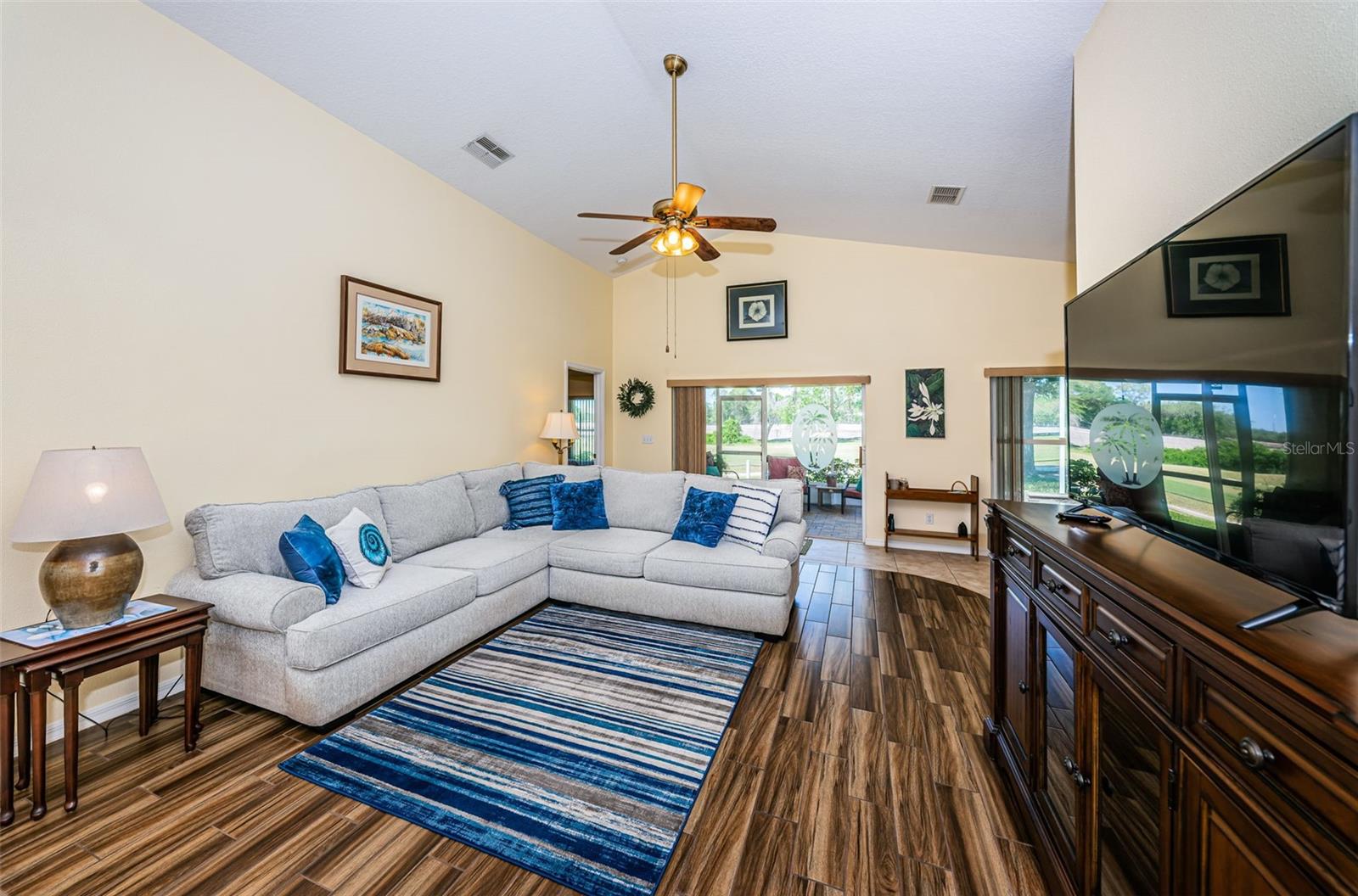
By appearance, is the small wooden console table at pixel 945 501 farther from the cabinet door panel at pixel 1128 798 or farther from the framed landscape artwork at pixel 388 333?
the framed landscape artwork at pixel 388 333

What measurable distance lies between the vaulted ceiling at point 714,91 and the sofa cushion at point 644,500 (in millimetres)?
2604

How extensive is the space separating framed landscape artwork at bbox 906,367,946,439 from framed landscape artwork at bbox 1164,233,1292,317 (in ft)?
15.0

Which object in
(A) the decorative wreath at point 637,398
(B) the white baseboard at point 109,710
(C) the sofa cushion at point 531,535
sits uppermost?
(A) the decorative wreath at point 637,398

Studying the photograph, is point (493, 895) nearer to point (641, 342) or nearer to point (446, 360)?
point (446, 360)

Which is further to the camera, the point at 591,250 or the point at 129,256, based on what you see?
the point at 591,250

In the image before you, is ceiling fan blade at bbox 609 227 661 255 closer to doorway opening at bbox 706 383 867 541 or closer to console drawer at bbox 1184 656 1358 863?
console drawer at bbox 1184 656 1358 863

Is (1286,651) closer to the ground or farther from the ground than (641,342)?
closer to the ground

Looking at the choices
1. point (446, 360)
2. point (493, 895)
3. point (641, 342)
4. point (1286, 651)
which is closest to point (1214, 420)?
point (1286, 651)

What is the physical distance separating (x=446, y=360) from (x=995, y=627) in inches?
162

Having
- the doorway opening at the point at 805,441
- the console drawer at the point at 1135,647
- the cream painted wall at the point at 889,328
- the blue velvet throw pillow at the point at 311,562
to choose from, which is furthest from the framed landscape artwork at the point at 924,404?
the blue velvet throw pillow at the point at 311,562

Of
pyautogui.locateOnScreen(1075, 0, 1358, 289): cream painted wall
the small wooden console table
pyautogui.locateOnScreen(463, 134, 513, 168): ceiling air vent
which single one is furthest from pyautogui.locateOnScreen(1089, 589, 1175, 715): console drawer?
the small wooden console table

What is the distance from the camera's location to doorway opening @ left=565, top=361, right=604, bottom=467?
6.37 meters

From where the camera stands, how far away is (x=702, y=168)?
447cm

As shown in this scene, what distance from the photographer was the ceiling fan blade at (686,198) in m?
2.77
